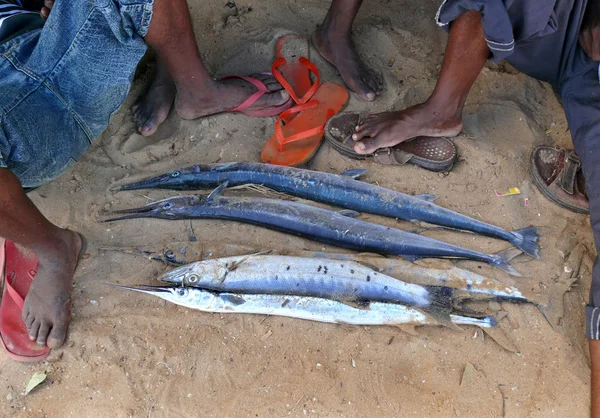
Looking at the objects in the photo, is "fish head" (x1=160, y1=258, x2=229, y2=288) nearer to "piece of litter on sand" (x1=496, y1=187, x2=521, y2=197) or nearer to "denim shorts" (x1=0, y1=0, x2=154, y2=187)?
"denim shorts" (x1=0, y1=0, x2=154, y2=187)

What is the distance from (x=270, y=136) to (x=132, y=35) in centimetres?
114

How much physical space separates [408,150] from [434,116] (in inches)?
10.8

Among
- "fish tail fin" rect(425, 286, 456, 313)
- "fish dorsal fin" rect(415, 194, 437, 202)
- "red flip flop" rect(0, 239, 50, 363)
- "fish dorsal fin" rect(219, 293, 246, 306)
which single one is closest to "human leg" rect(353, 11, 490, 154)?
"fish dorsal fin" rect(415, 194, 437, 202)

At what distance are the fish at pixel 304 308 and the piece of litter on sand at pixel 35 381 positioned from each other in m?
0.67

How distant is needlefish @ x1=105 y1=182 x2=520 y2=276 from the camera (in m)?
2.58

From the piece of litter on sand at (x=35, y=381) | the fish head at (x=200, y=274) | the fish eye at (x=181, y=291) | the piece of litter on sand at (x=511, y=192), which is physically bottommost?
the piece of litter on sand at (x=35, y=381)

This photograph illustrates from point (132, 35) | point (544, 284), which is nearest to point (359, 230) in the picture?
point (544, 284)

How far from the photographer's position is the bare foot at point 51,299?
2.44 meters

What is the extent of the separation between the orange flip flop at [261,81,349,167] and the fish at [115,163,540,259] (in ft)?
0.68

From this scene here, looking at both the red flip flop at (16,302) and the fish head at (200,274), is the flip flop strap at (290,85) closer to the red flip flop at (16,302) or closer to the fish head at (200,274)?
the fish head at (200,274)

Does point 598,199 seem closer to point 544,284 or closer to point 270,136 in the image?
point 544,284

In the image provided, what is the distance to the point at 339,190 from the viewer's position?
281cm

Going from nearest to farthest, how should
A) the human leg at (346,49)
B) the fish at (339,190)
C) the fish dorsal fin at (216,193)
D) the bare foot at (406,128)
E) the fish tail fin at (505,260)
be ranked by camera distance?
the fish tail fin at (505,260) → the fish at (339,190) → the fish dorsal fin at (216,193) → the bare foot at (406,128) → the human leg at (346,49)

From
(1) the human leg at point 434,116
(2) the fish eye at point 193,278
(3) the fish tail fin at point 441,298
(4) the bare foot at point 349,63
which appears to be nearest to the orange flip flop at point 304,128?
(4) the bare foot at point 349,63
